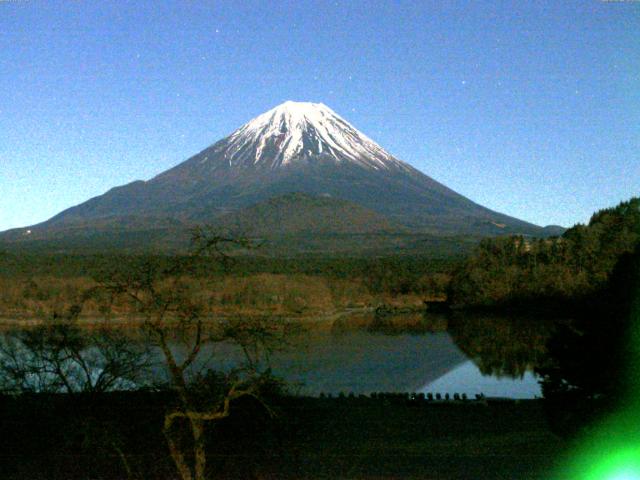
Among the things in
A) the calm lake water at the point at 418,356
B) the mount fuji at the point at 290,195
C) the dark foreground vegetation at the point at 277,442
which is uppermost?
the mount fuji at the point at 290,195

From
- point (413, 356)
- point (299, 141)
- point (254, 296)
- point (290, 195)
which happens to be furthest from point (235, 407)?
point (299, 141)

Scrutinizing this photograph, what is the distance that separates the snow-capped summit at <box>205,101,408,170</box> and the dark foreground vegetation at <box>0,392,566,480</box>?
108 metres

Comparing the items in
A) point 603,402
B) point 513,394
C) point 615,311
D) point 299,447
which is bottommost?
point 513,394

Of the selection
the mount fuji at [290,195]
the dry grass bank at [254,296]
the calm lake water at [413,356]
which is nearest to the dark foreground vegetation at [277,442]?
the calm lake water at [413,356]

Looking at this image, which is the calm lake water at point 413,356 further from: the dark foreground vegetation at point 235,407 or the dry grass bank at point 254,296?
the dark foreground vegetation at point 235,407

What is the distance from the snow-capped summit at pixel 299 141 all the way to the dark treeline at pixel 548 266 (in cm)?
7717

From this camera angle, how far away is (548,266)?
127ft

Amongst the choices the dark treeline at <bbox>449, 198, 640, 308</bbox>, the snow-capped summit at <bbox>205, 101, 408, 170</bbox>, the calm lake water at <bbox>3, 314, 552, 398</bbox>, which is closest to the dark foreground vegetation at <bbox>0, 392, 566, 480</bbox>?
the calm lake water at <bbox>3, 314, 552, 398</bbox>

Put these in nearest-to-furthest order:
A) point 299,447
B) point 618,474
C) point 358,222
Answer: point 618,474, point 299,447, point 358,222

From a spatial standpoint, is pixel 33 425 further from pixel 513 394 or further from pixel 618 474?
pixel 513 394

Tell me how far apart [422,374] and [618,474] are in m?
14.6

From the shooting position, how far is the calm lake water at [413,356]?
18266 millimetres

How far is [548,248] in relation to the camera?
41.2m

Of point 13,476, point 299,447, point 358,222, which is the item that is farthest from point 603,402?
point 358,222
